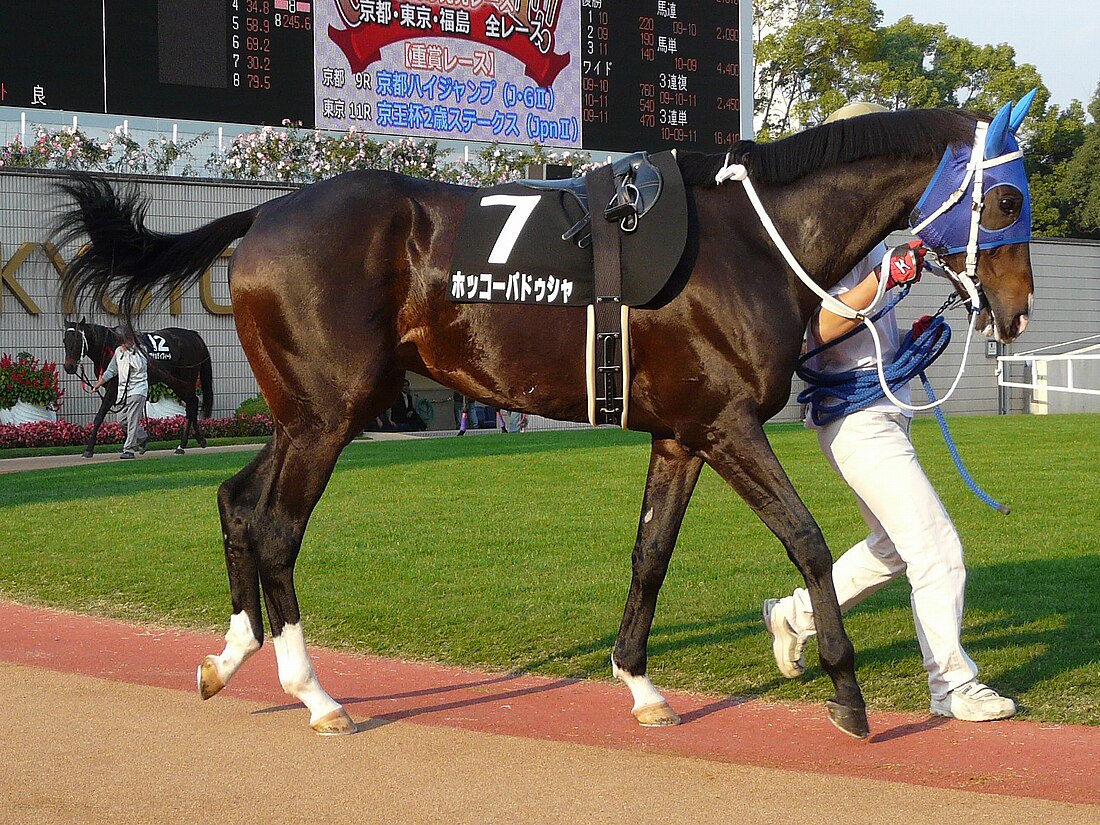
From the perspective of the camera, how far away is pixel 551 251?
13.6 ft

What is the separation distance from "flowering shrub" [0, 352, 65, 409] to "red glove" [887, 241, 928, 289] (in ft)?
57.7

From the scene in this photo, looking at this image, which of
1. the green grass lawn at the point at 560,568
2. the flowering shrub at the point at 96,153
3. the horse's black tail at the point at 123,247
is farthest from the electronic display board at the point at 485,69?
the horse's black tail at the point at 123,247

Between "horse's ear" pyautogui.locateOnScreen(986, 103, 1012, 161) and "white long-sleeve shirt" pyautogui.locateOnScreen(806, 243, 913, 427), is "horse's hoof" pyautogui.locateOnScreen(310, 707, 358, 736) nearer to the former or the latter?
"white long-sleeve shirt" pyautogui.locateOnScreen(806, 243, 913, 427)

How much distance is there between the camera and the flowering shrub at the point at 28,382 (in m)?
Result: 18.9

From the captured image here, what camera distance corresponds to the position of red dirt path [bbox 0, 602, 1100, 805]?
3.62 meters

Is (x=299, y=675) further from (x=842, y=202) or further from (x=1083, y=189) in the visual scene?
(x=1083, y=189)

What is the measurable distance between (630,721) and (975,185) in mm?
2122

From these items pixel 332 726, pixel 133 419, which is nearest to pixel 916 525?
pixel 332 726

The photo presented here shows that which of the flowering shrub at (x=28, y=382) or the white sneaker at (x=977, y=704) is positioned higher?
the flowering shrub at (x=28, y=382)

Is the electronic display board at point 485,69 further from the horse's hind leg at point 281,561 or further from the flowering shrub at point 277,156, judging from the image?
the horse's hind leg at point 281,561

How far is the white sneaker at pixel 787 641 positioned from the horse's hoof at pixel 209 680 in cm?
204

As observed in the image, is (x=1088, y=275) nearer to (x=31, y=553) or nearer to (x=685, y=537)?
(x=685, y=537)

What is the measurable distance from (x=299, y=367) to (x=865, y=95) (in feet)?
138

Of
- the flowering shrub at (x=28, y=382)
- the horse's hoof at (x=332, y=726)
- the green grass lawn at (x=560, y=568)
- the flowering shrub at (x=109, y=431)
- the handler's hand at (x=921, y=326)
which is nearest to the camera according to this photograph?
the horse's hoof at (x=332, y=726)
